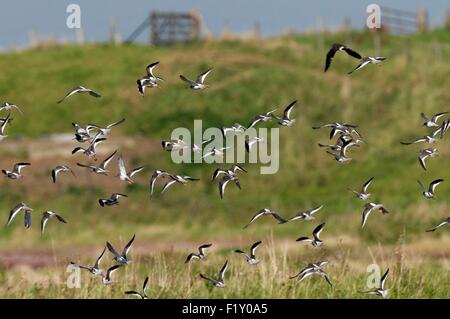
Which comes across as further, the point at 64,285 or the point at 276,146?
the point at 276,146

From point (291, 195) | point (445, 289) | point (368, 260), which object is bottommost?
point (291, 195)

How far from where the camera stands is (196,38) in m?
85.4

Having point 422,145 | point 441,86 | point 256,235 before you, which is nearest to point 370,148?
point 422,145

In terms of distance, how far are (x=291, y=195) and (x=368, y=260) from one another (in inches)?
904

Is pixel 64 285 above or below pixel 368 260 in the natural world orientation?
above

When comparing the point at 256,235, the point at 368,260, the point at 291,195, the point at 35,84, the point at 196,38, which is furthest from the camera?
the point at 196,38

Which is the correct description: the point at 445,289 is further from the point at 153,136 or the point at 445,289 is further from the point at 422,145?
the point at 153,136

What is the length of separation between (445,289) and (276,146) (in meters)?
38.5

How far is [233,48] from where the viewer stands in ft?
259

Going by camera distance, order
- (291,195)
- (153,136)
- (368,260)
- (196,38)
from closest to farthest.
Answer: (368,260), (291,195), (153,136), (196,38)

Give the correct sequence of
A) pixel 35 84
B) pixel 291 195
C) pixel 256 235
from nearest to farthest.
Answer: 1. pixel 256 235
2. pixel 291 195
3. pixel 35 84
